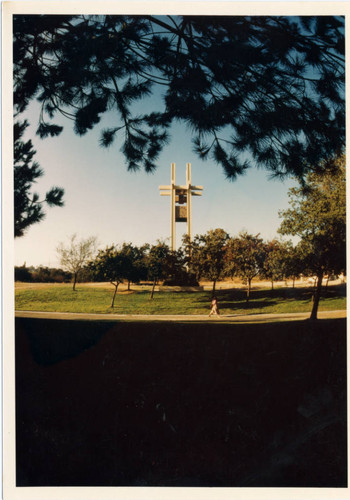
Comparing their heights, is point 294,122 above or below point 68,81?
below

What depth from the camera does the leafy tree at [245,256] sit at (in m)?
2.95

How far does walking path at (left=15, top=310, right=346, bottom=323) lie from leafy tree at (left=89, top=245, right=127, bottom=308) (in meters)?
0.22

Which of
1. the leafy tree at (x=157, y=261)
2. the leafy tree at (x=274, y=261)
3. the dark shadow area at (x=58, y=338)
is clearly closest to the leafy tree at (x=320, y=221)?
the leafy tree at (x=274, y=261)

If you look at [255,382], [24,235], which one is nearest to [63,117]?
[24,235]

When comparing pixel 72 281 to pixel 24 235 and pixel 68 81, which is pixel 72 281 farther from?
pixel 68 81

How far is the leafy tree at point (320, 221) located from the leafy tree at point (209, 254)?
0.64 meters

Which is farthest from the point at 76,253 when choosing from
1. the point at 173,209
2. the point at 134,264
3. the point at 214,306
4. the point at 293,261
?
the point at 293,261

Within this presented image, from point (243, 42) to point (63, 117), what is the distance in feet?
6.41

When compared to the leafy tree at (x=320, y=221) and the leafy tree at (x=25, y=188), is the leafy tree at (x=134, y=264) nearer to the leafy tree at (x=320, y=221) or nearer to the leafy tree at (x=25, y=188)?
the leafy tree at (x=25, y=188)

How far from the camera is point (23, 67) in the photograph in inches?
115

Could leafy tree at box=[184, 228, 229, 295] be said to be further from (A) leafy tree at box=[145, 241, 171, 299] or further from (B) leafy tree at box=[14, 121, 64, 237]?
(B) leafy tree at box=[14, 121, 64, 237]

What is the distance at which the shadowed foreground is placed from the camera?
2.66m

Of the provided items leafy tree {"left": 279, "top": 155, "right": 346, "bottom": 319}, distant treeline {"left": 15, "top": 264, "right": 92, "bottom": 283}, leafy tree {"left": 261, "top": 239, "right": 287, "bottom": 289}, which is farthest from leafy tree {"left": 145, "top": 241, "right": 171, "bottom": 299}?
leafy tree {"left": 279, "top": 155, "right": 346, "bottom": 319}
